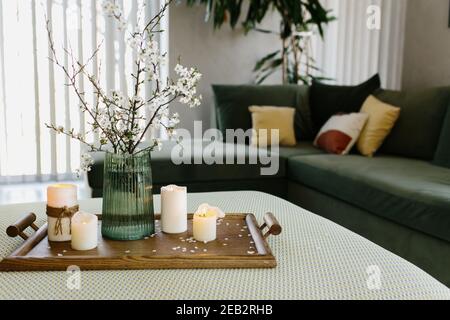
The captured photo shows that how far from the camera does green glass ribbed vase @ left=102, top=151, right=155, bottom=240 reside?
141cm

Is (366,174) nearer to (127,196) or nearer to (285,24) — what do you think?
(127,196)

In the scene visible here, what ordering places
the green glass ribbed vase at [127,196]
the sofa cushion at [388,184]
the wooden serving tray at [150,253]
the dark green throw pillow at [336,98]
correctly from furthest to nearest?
the dark green throw pillow at [336,98] < the sofa cushion at [388,184] < the green glass ribbed vase at [127,196] < the wooden serving tray at [150,253]

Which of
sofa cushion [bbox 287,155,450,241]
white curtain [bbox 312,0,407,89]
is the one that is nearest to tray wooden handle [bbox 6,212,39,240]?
sofa cushion [bbox 287,155,450,241]

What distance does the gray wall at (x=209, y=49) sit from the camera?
14.7 ft

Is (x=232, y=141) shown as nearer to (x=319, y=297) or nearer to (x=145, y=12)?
(x=145, y=12)

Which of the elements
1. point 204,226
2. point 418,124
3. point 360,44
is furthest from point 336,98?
point 204,226

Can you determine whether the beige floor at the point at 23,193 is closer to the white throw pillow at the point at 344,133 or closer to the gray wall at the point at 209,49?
the gray wall at the point at 209,49

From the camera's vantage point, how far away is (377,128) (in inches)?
128

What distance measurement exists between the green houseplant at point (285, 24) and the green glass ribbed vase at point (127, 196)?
3037 millimetres

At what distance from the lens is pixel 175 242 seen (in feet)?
4.78

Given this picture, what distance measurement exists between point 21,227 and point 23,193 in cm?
272

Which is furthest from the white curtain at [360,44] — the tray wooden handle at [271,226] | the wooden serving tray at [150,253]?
the wooden serving tray at [150,253]

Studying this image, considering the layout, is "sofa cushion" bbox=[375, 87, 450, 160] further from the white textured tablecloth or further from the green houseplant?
the white textured tablecloth
